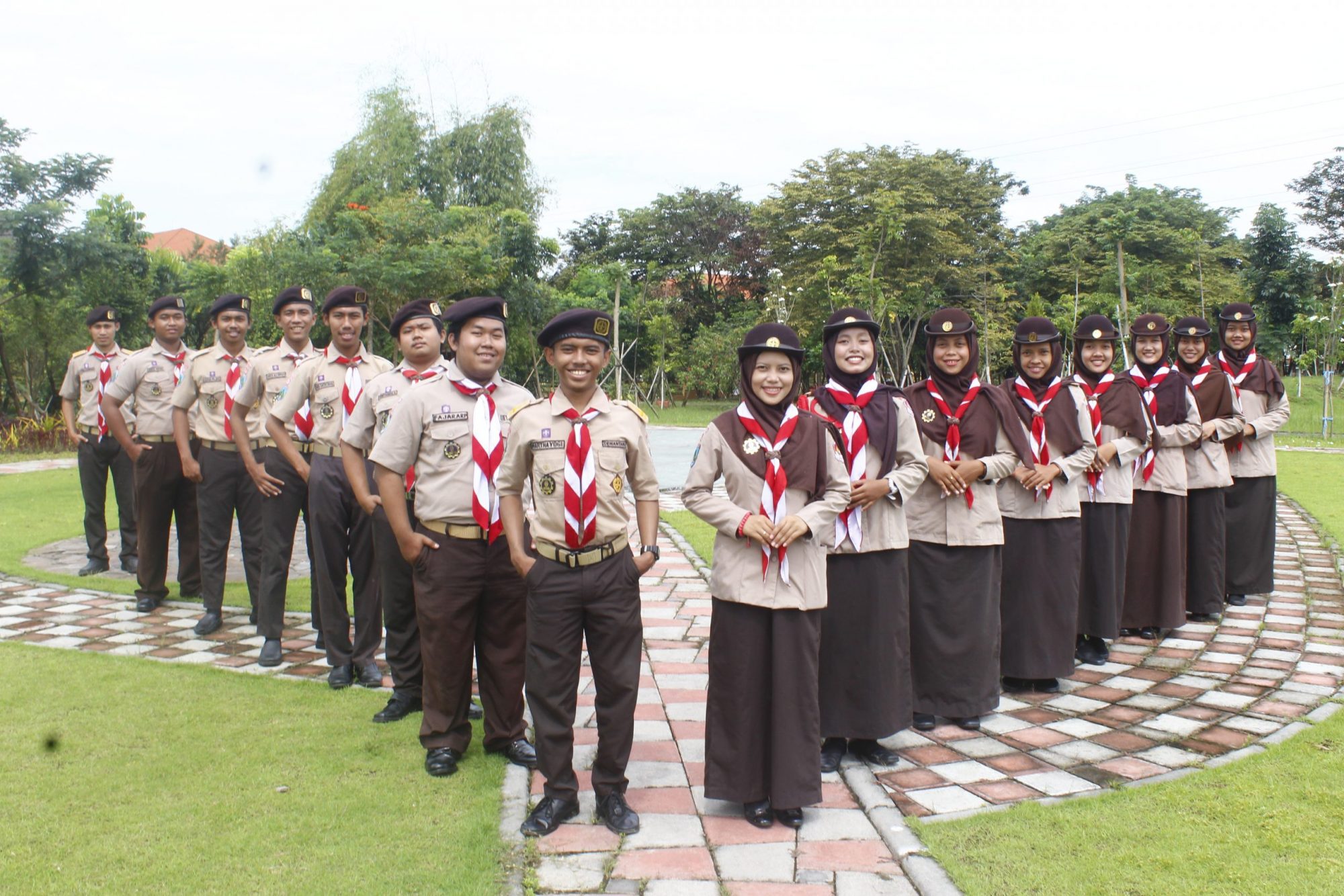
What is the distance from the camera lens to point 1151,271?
33.4 meters

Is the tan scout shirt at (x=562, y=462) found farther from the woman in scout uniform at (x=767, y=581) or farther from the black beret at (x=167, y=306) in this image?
the black beret at (x=167, y=306)

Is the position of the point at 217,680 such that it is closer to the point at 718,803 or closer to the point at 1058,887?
the point at 718,803

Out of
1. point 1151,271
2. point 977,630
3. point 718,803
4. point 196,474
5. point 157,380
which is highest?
point 1151,271

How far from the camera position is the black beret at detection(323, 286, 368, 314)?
17.1ft

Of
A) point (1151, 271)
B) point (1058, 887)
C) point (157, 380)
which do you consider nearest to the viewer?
point (1058, 887)

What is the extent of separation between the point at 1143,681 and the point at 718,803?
283 cm

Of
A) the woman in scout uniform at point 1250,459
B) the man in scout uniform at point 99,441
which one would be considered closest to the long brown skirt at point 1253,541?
the woman in scout uniform at point 1250,459

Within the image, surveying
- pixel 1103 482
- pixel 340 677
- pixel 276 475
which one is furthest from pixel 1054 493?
pixel 276 475

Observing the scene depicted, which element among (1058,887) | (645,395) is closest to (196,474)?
(1058,887)

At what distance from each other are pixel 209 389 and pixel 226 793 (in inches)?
131

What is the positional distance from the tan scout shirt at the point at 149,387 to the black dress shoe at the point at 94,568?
1.57 m

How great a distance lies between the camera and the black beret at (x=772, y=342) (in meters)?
3.61

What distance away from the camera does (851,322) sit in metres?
4.23

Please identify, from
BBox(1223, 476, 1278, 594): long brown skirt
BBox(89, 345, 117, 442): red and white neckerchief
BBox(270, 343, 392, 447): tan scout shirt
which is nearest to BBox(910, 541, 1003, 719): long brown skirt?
BBox(270, 343, 392, 447): tan scout shirt
